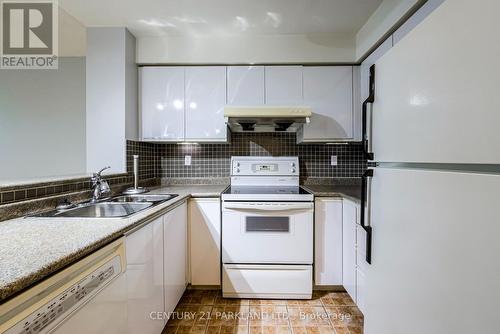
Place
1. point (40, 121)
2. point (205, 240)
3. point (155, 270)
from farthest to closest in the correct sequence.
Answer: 1. point (40, 121)
2. point (205, 240)
3. point (155, 270)

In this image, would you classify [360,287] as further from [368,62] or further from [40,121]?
[40,121]

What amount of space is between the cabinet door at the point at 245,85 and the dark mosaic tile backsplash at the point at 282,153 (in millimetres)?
434

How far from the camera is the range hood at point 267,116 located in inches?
78.9

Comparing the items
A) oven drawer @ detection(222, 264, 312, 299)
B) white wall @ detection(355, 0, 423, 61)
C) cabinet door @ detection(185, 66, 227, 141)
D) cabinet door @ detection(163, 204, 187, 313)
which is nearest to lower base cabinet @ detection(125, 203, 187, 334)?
cabinet door @ detection(163, 204, 187, 313)

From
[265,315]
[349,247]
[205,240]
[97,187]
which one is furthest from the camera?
[205,240]

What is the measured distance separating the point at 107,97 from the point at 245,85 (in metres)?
1.23

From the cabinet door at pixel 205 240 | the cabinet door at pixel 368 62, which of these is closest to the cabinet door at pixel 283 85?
the cabinet door at pixel 368 62

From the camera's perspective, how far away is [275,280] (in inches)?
76.9

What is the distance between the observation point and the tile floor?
5.41 ft

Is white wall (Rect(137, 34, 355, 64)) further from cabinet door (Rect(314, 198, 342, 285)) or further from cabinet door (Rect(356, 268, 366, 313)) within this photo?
cabinet door (Rect(356, 268, 366, 313))

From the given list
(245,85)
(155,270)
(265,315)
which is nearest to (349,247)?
(265,315)

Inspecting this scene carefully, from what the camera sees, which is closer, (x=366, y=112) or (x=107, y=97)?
(x=366, y=112)

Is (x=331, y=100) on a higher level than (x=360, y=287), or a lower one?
higher

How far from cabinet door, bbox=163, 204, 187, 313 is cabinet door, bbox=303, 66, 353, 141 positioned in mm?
1346
